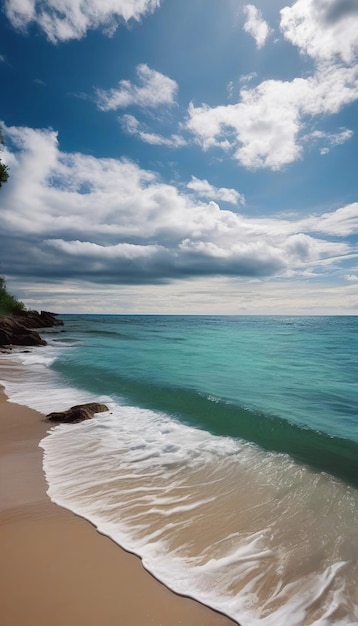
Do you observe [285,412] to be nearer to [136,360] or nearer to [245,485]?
[245,485]

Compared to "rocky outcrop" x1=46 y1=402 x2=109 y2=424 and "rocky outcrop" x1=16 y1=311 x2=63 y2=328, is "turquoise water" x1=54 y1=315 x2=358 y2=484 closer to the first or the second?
"rocky outcrop" x1=46 y1=402 x2=109 y2=424

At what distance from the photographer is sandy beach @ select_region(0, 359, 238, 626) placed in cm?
273

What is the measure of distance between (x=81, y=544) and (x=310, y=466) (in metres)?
4.51

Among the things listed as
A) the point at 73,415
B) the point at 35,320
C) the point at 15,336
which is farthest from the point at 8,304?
the point at 73,415

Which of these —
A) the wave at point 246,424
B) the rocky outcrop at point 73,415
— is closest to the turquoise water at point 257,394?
the wave at point 246,424

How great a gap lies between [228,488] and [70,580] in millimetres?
2884

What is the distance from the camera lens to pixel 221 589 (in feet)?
10.5

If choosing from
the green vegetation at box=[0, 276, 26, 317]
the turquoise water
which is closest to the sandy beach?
the turquoise water

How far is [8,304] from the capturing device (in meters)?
46.5

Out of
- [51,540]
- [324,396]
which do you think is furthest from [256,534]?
[324,396]

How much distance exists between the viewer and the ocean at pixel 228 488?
3.27m

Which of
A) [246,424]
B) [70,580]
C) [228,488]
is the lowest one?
[246,424]

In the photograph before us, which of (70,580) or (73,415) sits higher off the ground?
(70,580)

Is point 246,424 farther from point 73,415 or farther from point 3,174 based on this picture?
point 3,174
